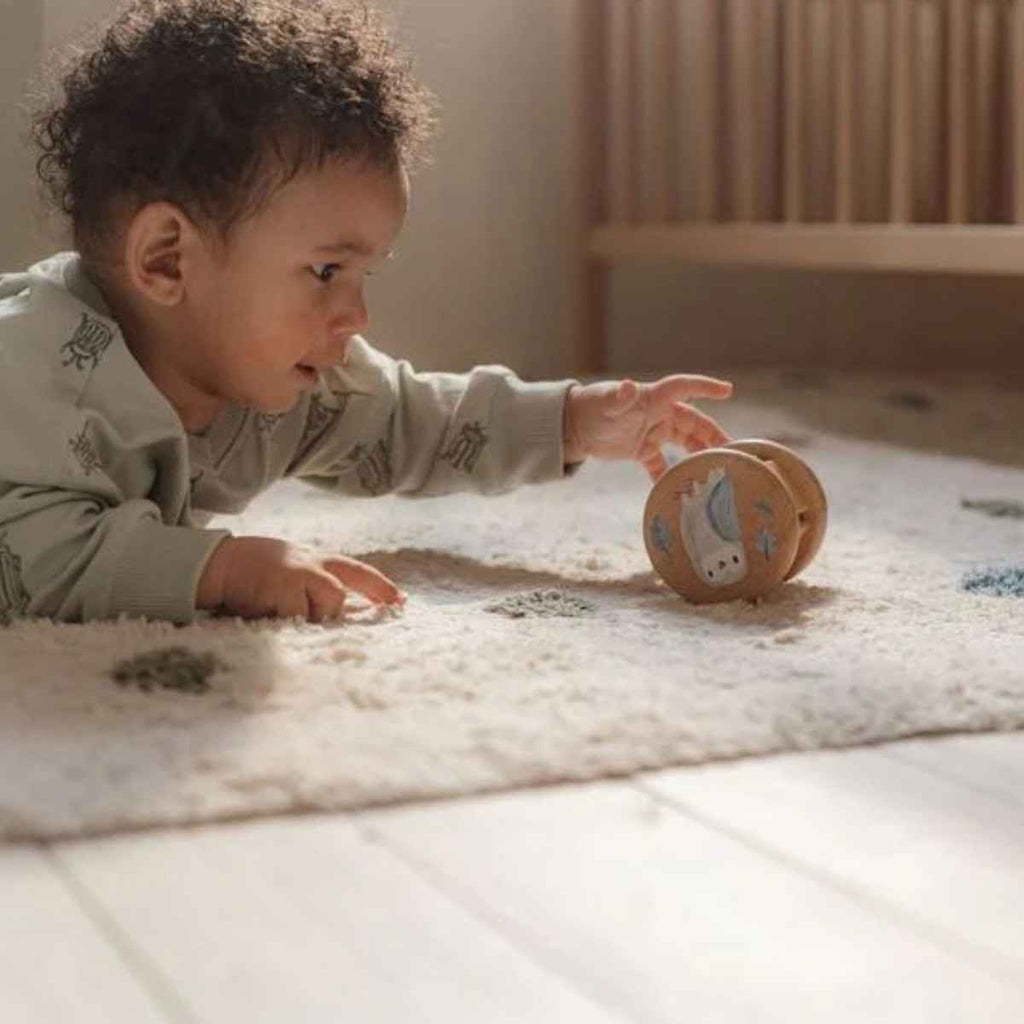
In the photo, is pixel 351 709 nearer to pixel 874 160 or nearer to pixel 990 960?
pixel 990 960

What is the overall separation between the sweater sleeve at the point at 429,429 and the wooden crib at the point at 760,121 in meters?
0.87

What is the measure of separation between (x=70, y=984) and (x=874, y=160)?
2.08m

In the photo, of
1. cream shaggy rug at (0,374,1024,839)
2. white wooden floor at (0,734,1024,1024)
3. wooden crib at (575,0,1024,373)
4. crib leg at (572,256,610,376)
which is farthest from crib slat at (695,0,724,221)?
white wooden floor at (0,734,1024,1024)

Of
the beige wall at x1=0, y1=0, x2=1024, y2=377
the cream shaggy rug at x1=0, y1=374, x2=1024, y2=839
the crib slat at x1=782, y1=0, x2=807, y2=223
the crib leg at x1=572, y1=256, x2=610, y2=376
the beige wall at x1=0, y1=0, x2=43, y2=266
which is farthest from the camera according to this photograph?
the crib leg at x1=572, y1=256, x2=610, y2=376

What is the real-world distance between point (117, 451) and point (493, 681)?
11.7 inches

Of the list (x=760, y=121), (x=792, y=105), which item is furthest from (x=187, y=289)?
(x=760, y=121)

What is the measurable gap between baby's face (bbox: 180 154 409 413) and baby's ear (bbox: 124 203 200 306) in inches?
0.5

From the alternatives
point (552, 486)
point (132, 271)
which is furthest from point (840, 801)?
point (552, 486)

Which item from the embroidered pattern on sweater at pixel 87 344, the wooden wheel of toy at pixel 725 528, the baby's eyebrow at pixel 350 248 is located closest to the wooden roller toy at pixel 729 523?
the wooden wheel of toy at pixel 725 528

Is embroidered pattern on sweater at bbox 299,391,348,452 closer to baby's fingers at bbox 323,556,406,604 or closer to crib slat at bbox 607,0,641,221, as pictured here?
baby's fingers at bbox 323,556,406,604

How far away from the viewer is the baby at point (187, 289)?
3.07 ft

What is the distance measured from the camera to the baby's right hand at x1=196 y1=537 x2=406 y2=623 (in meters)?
0.92

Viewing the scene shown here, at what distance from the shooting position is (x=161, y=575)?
922 millimetres

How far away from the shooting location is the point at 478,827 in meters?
0.63
